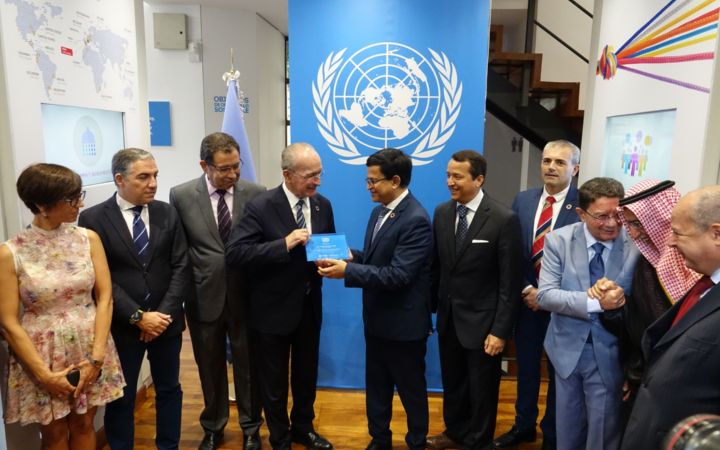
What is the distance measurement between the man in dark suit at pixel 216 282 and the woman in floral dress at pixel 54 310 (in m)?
0.54

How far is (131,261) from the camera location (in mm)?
2365

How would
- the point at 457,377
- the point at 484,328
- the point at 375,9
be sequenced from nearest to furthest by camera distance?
1. the point at 484,328
2. the point at 457,377
3. the point at 375,9

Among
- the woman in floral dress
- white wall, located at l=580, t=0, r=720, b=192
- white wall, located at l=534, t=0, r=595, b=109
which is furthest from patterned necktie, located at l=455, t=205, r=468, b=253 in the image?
white wall, located at l=534, t=0, r=595, b=109

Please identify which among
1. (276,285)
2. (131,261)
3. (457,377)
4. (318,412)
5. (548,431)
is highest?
(131,261)

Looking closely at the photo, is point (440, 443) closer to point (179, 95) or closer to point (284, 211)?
point (284, 211)

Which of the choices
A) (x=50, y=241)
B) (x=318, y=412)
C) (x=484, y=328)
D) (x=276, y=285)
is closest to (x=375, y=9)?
(x=276, y=285)

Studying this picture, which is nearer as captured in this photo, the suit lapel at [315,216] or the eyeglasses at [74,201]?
the eyeglasses at [74,201]

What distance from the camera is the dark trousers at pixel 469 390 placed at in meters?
2.60

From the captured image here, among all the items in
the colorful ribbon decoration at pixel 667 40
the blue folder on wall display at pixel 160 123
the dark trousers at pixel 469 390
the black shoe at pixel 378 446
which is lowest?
the black shoe at pixel 378 446

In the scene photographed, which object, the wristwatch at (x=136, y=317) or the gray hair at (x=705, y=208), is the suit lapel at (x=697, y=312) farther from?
the wristwatch at (x=136, y=317)

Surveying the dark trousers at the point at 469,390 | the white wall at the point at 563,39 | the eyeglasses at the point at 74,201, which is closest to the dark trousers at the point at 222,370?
the eyeglasses at the point at 74,201

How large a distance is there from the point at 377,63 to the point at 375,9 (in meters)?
0.36

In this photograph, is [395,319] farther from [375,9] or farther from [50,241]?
[375,9]

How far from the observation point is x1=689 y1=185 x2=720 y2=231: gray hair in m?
1.44
